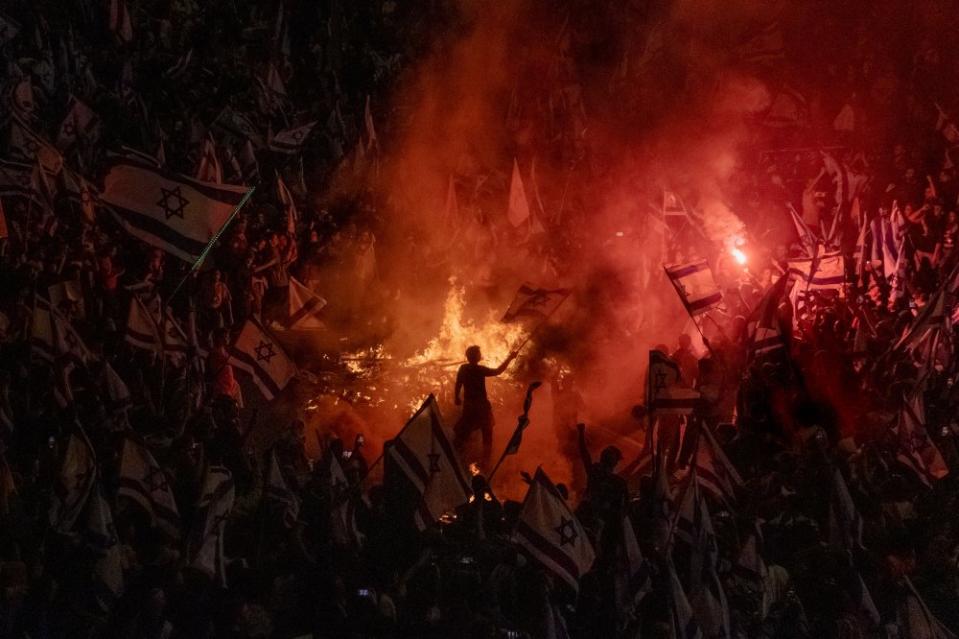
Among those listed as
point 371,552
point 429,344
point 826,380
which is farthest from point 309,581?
point 429,344

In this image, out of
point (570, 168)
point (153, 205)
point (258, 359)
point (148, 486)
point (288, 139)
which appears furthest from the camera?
point (570, 168)

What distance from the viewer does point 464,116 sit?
20.4 meters

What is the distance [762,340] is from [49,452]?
6803mm

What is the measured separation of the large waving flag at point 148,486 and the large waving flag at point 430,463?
160 centimetres

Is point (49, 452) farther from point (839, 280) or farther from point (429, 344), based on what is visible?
point (839, 280)

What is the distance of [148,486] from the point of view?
6.99m

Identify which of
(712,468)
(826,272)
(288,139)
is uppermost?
(288,139)

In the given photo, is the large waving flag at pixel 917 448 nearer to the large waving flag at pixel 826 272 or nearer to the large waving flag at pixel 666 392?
the large waving flag at pixel 666 392

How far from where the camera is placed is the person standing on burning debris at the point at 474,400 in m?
10.6

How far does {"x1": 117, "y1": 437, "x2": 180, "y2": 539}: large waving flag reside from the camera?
6.94 m

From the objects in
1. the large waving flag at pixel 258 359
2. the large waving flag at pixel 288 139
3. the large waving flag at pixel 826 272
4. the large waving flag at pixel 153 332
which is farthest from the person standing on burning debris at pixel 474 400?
the large waving flag at pixel 288 139

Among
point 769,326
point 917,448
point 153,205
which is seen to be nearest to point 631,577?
point 917,448

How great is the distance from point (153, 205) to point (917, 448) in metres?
6.94

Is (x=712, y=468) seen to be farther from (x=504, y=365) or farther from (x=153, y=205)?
(x=153, y=205)
